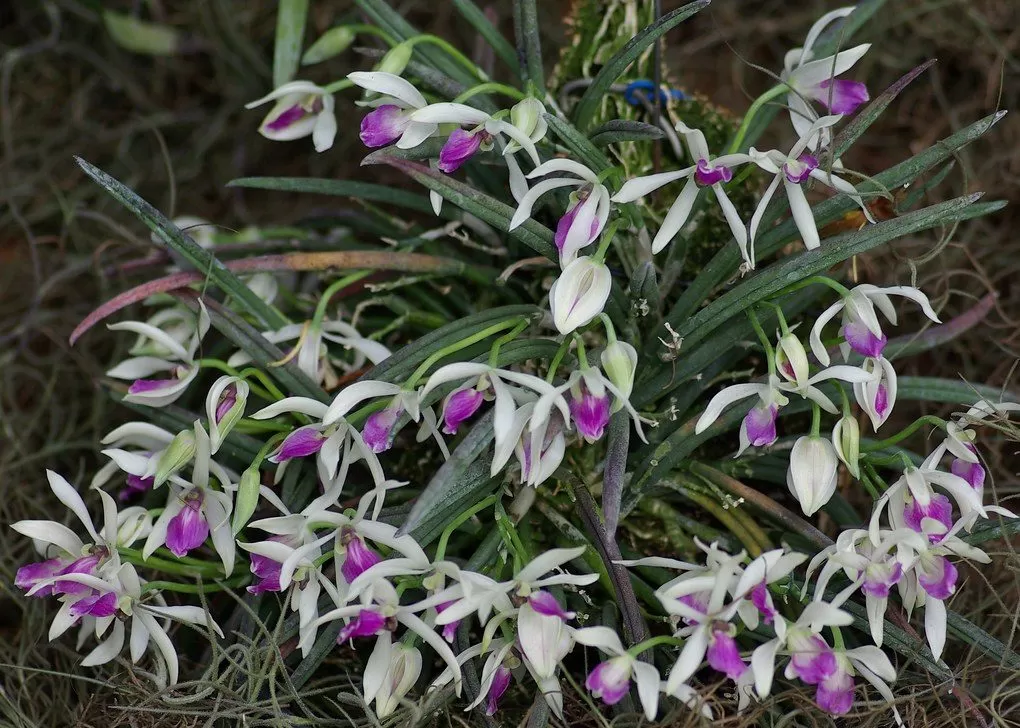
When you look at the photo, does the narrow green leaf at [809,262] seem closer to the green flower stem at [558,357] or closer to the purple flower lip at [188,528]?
the green flower stem at [558,357]

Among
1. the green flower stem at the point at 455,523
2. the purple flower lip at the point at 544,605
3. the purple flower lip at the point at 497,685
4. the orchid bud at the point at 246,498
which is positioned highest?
the orchid bud at the point at 246,498

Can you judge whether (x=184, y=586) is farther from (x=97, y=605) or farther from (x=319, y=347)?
(x=319, y=347)

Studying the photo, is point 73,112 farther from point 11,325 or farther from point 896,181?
point 896,181

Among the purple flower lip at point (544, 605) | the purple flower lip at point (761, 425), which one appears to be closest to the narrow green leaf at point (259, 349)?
the purple flower lip at point (544, 605)

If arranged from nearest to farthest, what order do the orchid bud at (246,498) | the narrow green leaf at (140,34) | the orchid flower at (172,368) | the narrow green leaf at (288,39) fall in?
the orchid bud at (246,498) < the orchid flower at (172,368) < the narrow green leaf at (288,39) < the narrow green leaf at (140,34)

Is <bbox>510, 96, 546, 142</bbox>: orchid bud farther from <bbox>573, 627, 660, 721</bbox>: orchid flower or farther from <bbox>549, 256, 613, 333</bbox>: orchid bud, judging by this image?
<bbox>573, 627, 660, 721</bbox>: orchid flower

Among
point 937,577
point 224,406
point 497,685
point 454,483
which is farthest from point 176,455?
point 937,577
